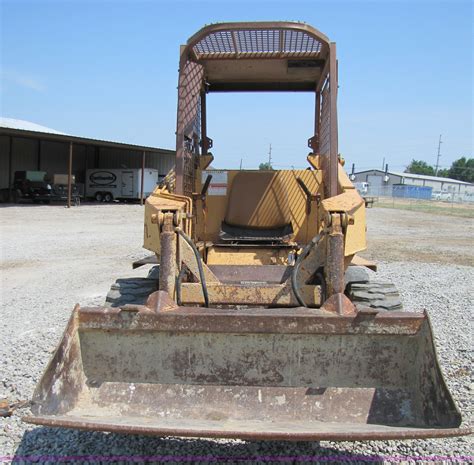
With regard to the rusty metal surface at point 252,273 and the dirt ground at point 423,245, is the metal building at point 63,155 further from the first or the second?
the rusty metal surface at point 252,273

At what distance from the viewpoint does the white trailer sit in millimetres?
34938

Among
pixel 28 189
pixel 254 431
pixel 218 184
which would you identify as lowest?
pixel 254 431

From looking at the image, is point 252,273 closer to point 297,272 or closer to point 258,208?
point 297,272

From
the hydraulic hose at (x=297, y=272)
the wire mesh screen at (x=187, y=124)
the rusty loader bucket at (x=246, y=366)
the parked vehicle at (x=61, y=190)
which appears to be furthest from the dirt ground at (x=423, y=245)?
the parked vehicle at (x=61, y=190)

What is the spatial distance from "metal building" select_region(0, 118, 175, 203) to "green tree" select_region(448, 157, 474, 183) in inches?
3910

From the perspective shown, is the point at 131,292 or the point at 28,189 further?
the point at 28,189

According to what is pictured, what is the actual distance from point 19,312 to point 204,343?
4.26 meters

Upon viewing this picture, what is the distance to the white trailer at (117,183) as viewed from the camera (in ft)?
115

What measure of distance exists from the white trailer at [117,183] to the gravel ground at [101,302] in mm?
14921

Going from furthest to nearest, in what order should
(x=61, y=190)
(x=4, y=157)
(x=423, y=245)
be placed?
(x=4, y=157) → (x=61, y=190) → (x=423, y=245)

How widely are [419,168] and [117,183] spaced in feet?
399

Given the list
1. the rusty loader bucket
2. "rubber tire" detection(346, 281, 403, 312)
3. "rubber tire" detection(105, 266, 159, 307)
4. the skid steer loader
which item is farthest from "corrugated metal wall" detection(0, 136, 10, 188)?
the rusty loader bucket

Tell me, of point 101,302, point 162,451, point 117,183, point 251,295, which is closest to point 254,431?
point 162,451

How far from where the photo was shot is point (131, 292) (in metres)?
5.08
